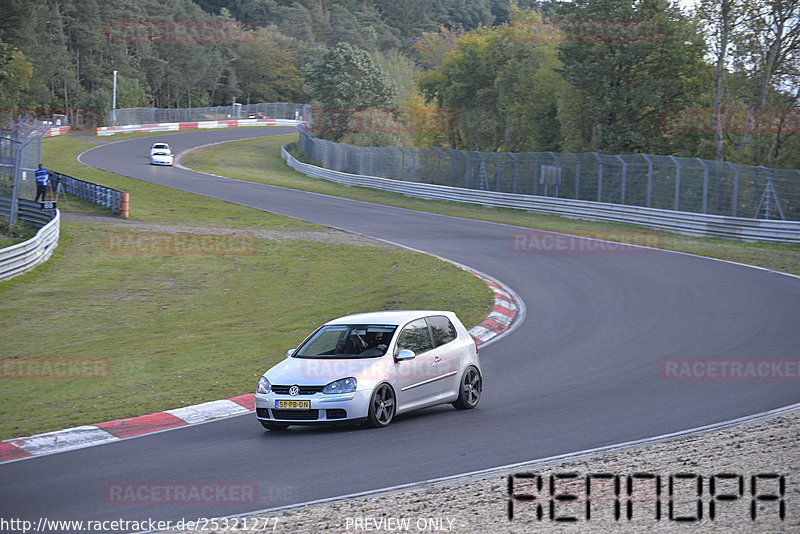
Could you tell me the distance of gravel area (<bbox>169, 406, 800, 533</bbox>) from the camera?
6531 millimetres

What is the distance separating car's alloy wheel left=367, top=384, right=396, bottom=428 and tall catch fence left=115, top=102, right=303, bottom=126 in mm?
88238

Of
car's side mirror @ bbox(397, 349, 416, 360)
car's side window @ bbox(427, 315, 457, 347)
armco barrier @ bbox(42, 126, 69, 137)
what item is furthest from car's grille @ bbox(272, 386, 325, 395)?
armco barrier @ bbox(42, 126, 69, 137)

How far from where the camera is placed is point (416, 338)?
38.5 ft

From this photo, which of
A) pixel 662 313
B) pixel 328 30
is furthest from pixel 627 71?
pixel 328 30

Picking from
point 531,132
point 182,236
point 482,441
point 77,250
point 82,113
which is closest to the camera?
point 482,441

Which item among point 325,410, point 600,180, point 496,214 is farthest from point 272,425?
point 496,214

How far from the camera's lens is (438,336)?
39.8ft

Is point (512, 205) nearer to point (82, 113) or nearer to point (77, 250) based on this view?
point (77, 250)

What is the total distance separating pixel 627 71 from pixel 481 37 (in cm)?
2384

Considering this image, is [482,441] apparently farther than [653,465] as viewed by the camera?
Yes

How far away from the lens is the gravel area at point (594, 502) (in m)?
6.53

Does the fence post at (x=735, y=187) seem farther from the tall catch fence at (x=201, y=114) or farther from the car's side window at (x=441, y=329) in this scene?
the tall catch fence at (x=201, y=114)

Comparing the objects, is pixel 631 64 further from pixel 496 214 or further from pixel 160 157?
pixel 160 157

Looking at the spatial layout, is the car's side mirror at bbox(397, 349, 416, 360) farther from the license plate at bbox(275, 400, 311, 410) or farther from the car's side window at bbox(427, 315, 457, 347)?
the license plate at bbox(275, 400, 311, 410)
